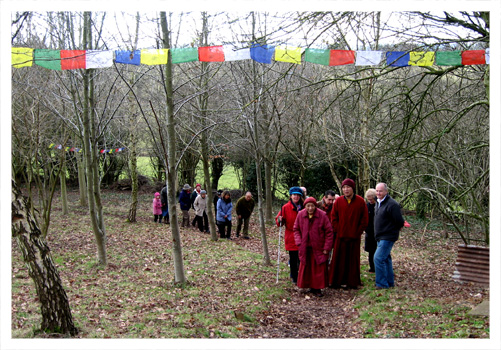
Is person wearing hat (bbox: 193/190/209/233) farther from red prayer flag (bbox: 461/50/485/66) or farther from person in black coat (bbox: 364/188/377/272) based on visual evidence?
red prayer flag (bbox: 461/50/485/66)

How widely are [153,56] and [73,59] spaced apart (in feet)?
4.65

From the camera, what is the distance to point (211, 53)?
837 cm

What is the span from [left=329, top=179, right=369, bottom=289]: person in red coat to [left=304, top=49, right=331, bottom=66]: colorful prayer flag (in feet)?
7.99


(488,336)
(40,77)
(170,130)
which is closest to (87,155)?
(170,130)

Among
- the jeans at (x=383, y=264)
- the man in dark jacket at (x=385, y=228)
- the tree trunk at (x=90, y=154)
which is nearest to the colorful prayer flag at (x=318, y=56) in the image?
the man in dark jacket at (x=385, y=228)

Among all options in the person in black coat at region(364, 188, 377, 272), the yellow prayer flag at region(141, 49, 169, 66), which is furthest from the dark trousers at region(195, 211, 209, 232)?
the yellow prayer flag at region(141, 49, 169, 66)

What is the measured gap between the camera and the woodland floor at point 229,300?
5.26 metres

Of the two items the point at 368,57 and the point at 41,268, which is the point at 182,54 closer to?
the point at 368,57

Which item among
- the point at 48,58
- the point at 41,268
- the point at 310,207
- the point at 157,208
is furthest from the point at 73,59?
the point at 157,208

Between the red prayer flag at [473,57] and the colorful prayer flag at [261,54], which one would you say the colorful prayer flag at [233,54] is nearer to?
the colorful prayer flag at [261,54]

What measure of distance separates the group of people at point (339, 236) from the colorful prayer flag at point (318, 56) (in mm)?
2472

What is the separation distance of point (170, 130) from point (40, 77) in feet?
17.5

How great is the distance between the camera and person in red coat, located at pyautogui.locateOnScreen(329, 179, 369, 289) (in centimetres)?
764

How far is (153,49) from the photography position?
7.74 meters
